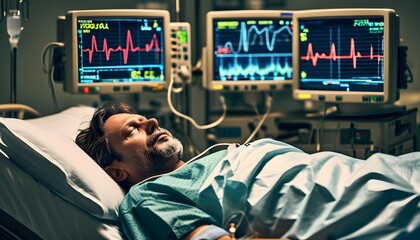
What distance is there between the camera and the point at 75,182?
7.09 ft

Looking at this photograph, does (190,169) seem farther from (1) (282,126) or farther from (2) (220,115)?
(2) (220,115)

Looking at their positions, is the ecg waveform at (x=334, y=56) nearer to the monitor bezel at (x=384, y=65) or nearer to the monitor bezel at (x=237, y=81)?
the monitor bezel at (x=384, y=65)

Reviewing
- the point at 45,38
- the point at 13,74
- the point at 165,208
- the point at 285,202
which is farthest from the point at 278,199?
the point at 45,38

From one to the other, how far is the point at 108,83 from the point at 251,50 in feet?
2.21

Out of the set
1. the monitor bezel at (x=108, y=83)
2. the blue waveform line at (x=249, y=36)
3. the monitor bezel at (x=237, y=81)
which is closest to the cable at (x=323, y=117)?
the monitor bezel at (x=237, y=81)

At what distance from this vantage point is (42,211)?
6.98ft

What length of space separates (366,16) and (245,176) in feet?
4.44

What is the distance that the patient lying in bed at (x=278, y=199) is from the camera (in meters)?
2.06

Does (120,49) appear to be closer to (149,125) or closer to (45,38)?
(45,38)

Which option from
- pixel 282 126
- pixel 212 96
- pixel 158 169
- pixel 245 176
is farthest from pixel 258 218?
pixel 212 96

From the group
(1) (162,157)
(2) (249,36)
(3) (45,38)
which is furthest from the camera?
(3) (45,38)

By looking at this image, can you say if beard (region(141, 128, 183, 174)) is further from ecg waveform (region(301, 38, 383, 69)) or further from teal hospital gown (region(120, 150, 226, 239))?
ecg waveform (region(301, 38, 383, 69))

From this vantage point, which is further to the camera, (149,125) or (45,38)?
(45,38)

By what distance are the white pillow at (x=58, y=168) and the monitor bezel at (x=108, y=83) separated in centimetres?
127
